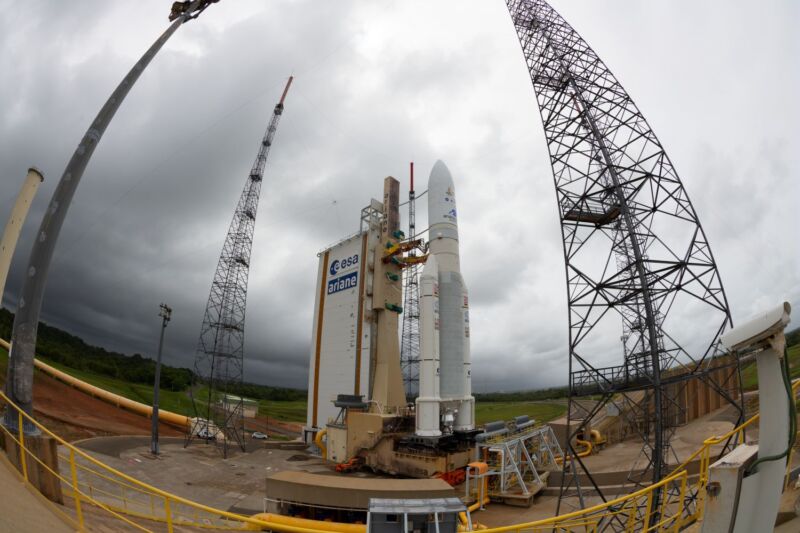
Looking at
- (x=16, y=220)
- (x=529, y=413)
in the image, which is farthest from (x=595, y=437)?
(x=529, y=413)

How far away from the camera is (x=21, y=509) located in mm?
5141

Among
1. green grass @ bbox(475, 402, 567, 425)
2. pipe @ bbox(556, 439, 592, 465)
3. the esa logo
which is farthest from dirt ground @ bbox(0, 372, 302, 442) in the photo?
green grass @ bbox(475, 402, 567, 425)

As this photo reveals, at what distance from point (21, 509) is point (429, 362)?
973 inches

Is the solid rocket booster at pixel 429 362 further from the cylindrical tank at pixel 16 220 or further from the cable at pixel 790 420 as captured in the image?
the cylindrical tank at pixel 16 220

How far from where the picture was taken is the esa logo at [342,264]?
4323 centimetres

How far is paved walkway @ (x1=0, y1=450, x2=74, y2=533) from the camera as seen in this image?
4.78 meters

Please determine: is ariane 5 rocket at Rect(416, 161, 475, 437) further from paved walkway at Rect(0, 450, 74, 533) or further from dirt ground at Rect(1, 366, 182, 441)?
dirt ground at Rect(1, 366, 182, 441)

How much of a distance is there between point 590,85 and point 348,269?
2998cm

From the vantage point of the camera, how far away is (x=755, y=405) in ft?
98.0

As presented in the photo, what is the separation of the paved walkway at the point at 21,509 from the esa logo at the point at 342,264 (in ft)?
121

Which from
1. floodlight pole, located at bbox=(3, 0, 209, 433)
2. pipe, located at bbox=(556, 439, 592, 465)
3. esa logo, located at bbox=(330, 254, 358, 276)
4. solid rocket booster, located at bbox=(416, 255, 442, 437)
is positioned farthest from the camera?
esa logo, located at bbox=(330, 254, 358, 276)

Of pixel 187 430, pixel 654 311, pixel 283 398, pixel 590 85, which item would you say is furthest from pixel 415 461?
pixel 283 398

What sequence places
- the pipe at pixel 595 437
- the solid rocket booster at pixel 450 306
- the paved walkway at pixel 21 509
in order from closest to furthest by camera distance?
the paved walkway at pixel 21 509 < the solid rocket booster at pixel 450 306 < the pipe at pixel 595 437

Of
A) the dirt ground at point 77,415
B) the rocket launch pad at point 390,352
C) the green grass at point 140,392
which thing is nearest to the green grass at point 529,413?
the rocket launch pad at point 390,352
